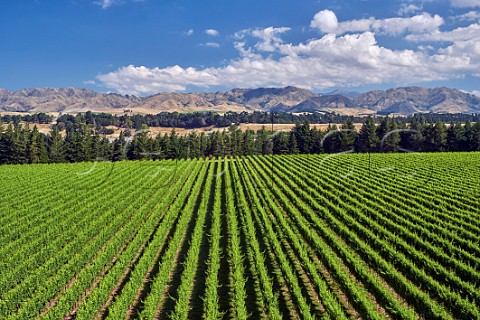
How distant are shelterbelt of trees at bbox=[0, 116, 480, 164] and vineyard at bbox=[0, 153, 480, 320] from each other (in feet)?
196

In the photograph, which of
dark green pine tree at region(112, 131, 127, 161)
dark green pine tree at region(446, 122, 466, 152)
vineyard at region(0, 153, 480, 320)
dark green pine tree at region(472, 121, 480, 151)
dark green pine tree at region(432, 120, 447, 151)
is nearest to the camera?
vineyard at region(0, 153, 480, 320)

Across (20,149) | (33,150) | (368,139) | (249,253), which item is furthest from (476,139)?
(20,149)

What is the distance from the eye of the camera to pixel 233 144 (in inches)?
4437

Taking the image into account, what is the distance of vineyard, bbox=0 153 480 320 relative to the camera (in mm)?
15016

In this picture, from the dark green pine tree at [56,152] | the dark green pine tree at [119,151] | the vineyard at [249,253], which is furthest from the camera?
the dark green pine tree at [119,151]

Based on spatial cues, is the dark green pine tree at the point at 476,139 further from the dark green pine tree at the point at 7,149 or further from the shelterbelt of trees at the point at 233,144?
the dark green pine tree at the point at 7,149

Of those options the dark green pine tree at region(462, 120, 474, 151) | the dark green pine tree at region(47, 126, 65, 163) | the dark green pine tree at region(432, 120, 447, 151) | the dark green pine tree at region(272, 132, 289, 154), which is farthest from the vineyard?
the dark green pine tree at region(272, 132, 289, 154)

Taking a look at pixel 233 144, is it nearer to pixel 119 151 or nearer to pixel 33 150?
pixel 119 151

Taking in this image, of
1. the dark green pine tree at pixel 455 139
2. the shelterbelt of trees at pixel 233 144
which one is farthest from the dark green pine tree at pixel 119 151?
the dark green pine tree at pixel 455 139

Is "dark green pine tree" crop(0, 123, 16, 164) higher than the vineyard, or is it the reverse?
"dark green pine tree" crop(0, 123, 16, 164)

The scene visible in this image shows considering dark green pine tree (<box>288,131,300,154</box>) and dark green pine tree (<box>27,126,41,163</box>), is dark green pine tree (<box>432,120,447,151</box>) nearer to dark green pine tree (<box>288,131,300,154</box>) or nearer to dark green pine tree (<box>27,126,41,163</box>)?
dark green pine tree (<box>288,131,300,154</box>)

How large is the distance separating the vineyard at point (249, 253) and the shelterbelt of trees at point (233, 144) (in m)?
59.8

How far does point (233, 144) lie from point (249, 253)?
9252cm

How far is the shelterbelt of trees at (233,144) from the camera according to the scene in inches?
3617
